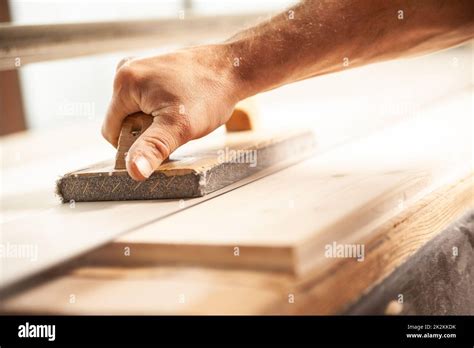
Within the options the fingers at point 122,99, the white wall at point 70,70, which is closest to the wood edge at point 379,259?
the fingers at point 122,99

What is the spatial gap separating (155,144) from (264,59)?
1.07 ft

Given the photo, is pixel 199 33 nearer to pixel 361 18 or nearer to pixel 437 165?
pixel 361 18

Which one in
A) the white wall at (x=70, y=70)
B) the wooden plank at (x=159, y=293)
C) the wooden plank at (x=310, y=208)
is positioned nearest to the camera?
the wooden plank at (x=159, y=293)

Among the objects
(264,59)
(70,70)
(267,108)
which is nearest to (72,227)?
(264,59)

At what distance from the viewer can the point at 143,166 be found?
1.22 m

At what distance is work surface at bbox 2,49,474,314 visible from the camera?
0.80 meters

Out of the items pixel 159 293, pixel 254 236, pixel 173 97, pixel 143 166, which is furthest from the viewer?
pixel 173 97

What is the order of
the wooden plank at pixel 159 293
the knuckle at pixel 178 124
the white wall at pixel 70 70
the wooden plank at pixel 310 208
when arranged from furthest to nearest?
the white wall at pixel 70 70
the knuckle at pixel 178 124
the wooden plank at pixel 310 208
the wooden plank at pixel 159 293

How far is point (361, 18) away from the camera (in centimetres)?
149

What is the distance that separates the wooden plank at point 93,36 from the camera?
1292mm

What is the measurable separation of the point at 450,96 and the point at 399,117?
0.41 m
